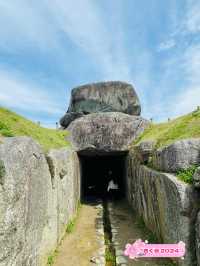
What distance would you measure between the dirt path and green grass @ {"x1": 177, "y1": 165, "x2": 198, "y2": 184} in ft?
11.7

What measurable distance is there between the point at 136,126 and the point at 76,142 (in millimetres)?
3520

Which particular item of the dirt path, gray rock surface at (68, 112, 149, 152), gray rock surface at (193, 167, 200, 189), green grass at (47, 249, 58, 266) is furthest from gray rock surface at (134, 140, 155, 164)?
green grass at (47, 249, 58, 266)

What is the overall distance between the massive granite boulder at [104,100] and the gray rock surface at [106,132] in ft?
7.32

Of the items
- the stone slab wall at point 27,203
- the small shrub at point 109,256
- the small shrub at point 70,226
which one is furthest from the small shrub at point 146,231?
the stone slab wall at point 27,203

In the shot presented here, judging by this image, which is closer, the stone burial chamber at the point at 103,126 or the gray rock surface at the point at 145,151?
the gray rock surface at the point at 145,151

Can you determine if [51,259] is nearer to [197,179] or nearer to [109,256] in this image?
[109,256]

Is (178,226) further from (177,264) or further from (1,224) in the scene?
(1,224)

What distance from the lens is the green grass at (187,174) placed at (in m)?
6.72

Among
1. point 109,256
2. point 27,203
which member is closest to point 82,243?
point 109,256

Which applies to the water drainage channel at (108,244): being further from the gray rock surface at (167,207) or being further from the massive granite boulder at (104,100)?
the massive granite boulder at (104,100)

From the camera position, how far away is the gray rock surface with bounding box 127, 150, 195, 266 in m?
6.10

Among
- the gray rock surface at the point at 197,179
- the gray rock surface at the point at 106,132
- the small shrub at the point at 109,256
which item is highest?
the gray rock surface at the point at 106,132

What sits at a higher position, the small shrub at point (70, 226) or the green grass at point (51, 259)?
the small shrub at point (70, 226)

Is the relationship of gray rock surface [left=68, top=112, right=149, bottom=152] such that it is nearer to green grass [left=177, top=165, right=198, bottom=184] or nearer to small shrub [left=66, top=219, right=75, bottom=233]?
small shrub [left=66, top=219, right=75, bottom=233]
